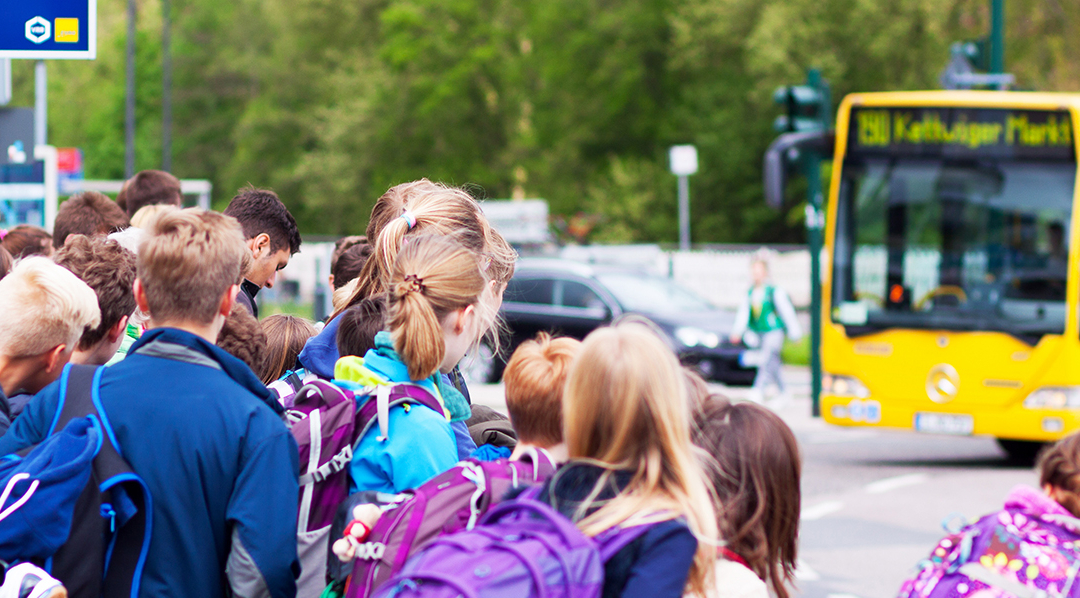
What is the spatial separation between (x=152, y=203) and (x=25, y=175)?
438cm

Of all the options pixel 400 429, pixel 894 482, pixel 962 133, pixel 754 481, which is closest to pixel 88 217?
pixel 400 429

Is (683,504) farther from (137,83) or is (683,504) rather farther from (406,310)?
(137,83)

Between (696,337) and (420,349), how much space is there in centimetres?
1402

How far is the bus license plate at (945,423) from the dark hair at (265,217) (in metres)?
7.32

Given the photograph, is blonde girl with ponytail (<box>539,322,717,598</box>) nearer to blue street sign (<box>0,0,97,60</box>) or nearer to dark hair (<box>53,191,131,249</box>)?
blue street sign (<box>0,0,97,60</box>)

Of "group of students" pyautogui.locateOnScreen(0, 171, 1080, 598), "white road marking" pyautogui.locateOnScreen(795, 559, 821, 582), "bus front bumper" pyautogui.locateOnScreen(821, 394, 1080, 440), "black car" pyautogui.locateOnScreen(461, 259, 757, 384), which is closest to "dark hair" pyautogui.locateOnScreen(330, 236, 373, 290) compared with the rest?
"group of students" pyautogui.locateOnScreen(0, 171, 1080, 598)

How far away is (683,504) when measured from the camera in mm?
2205

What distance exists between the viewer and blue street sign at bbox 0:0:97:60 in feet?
16.1

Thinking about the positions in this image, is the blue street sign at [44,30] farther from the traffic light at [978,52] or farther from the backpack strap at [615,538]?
the traffic light at [978,52]

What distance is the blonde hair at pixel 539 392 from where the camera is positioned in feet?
8.42

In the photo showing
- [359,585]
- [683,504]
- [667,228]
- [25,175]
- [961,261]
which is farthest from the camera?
[667,228]

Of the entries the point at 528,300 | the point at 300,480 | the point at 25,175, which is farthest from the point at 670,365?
the point at 528,300

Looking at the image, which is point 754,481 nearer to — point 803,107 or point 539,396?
point 539,396

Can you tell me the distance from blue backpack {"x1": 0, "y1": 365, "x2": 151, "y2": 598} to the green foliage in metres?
34.0
